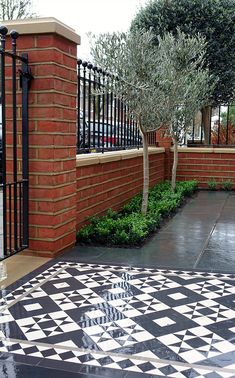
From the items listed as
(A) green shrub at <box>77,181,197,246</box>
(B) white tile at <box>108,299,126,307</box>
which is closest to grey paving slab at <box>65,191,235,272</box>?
(A) green shrub at <box>77,181,197,246</box>

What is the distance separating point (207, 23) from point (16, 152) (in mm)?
9359

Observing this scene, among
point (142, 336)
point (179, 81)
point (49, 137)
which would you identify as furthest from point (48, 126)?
point (179, 81)

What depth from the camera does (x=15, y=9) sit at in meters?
18.4

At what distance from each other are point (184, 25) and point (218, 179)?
169 inches

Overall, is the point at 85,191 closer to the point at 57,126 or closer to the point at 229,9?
the point at 57,126

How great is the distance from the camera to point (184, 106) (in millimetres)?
8297

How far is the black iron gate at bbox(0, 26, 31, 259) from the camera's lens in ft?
14.0

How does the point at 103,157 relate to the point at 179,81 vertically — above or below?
below

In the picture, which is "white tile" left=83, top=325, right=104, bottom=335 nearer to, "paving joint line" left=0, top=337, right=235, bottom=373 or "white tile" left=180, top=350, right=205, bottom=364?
"paving joint line" left=0, top=337, right=235, bottom=373

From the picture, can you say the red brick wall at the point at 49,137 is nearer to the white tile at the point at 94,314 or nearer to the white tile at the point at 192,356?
the white tile at the point at 94,314

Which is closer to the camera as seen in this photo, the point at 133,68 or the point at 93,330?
the point at 93,330

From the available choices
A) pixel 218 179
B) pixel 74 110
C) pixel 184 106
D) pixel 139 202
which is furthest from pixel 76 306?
pixel 218 179

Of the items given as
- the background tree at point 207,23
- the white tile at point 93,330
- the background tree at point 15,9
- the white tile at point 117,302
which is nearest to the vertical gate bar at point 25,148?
the white tile at point 117,302

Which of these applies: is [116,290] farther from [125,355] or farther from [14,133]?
[14,133]
